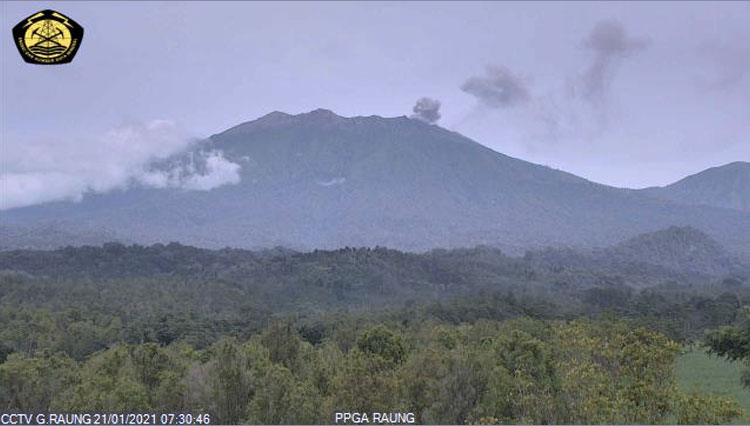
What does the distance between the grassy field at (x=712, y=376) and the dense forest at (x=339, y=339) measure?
4108mm

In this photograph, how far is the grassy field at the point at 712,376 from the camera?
35406 millimetres

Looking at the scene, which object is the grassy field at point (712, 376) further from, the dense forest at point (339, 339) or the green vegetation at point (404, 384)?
the green vegetation at point (404, 384)

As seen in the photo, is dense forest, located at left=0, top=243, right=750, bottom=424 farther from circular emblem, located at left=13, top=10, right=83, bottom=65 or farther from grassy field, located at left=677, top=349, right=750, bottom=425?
circular emblem, located at left=13, top=10, right=83, bottom=65

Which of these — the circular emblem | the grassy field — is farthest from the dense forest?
the circular emblem

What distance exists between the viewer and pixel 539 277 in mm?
150625

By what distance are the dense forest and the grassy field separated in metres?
4.11

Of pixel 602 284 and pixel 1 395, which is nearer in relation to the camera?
pixel 1 395

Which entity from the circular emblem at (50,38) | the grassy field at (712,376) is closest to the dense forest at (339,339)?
the grassy field at (712,376)

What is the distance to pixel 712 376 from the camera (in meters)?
43.8

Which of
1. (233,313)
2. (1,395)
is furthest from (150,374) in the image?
(233,313)

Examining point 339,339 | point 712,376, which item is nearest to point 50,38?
point 339,339

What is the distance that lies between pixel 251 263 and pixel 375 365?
12448 centimetres

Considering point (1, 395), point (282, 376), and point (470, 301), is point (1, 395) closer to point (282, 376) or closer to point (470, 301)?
point (282, 376)

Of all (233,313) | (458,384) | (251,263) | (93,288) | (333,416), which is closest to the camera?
(333,416)
